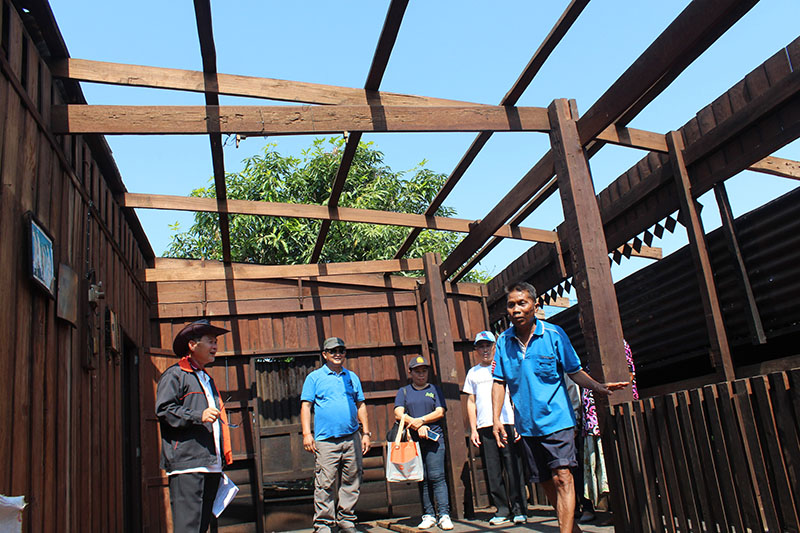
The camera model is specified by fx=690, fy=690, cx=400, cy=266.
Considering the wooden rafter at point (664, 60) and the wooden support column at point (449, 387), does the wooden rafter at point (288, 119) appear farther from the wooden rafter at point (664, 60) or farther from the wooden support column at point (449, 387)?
the wooden support column at point (449, 387)

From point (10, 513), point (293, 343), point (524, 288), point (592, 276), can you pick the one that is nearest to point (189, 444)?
point (10, 513)

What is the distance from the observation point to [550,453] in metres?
4.09

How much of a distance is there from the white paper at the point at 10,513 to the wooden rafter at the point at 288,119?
2.20 m

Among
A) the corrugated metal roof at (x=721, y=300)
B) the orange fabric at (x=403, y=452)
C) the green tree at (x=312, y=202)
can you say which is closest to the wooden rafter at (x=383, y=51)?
the orange fabric at (x=403, y=452)

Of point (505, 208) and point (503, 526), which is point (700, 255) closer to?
point (505, 208)

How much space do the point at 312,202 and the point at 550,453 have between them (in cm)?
1513

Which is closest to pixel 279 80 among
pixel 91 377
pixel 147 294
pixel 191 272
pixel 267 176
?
pixel 91 377

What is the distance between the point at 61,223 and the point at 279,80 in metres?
1.81

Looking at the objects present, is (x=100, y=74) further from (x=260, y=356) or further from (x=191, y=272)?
(x=260, y=356)

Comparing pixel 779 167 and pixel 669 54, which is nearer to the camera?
pixel 669 54

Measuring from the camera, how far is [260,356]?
8.84m

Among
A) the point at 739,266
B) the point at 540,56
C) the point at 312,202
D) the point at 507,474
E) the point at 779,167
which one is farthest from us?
the point at 312,202

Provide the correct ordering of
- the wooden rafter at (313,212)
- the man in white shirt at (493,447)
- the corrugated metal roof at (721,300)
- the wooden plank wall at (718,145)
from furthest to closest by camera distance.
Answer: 1. the wooden rafter at (313,212)
2. the man in white shirt at (493,447)
3. the corrugated metal roof at (721,300)
4. the wooden plank wall at (718,145)

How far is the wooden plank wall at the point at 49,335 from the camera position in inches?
134
